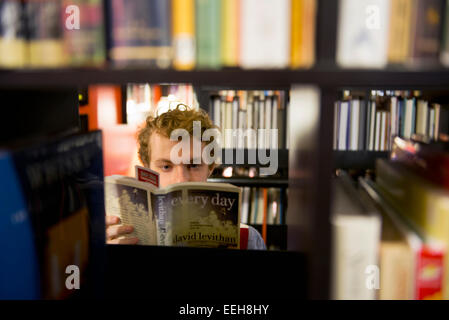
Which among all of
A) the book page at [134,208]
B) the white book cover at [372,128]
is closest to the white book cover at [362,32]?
the book page at [134,208]

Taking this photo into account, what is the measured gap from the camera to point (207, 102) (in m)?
2.70

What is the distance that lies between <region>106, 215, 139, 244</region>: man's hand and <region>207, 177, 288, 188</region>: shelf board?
1.63 meters

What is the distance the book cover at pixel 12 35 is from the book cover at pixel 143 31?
0.15m

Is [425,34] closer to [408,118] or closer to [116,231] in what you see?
[116,231]

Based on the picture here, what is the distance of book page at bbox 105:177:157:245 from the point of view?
109 centimetres

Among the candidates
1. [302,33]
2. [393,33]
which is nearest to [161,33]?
[302,33]

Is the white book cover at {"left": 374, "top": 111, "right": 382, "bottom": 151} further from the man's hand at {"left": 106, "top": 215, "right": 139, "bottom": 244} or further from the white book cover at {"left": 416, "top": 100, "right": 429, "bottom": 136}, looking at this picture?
the man's hand at {"left": 106, "top": 215, "right": 139, "bottom": 244}

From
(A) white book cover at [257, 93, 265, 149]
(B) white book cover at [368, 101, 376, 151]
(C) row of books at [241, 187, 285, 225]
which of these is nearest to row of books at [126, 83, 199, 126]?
(A) white book cover at [257, 93, 265, 149]

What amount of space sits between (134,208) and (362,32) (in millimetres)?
778

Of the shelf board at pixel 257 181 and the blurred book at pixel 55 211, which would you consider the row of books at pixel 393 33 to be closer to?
the blurred book at pixel 55 211

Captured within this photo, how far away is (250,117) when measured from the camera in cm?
270

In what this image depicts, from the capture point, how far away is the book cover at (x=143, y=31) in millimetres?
626

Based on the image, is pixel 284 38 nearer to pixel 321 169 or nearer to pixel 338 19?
pixel 338 19
